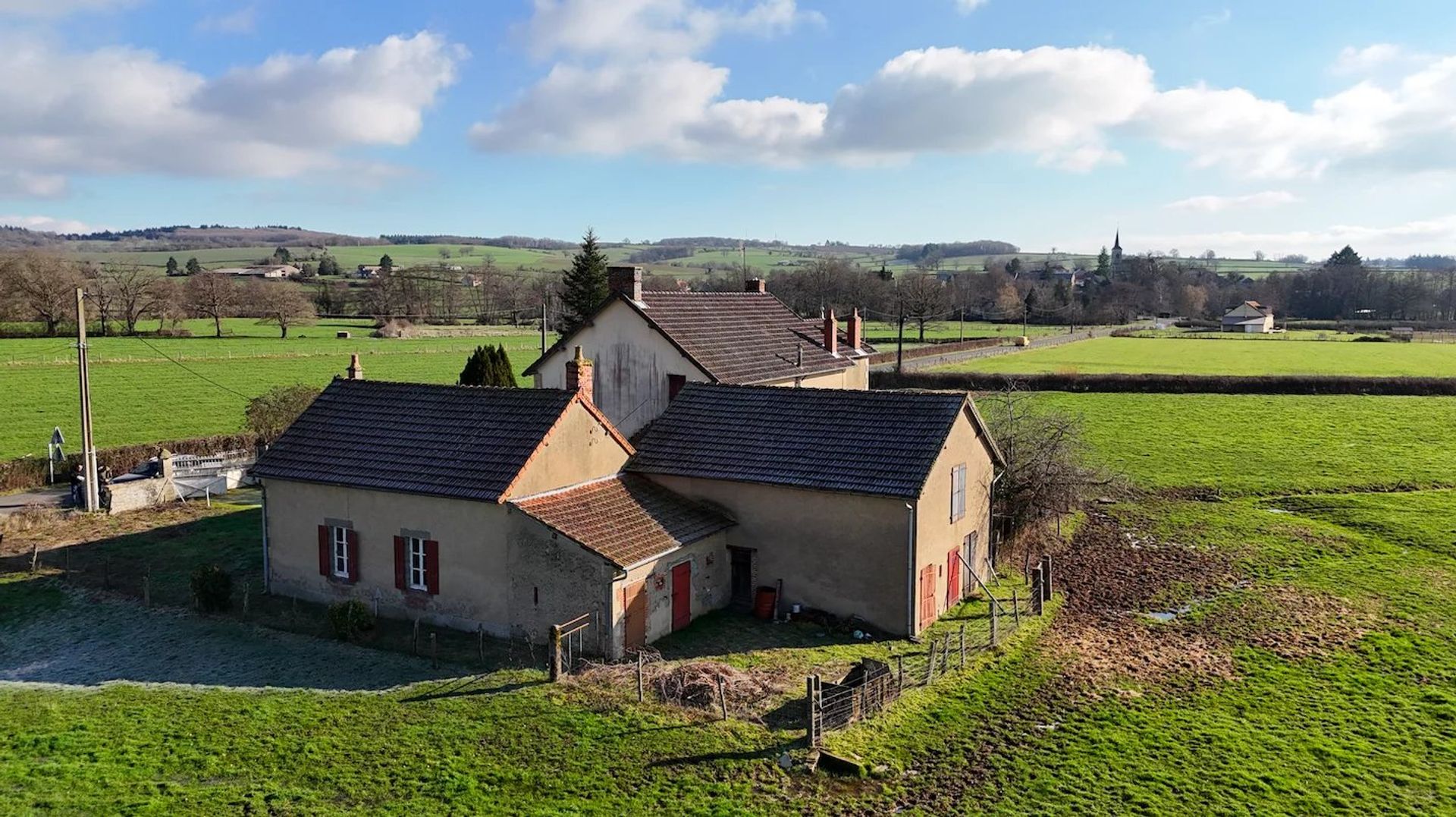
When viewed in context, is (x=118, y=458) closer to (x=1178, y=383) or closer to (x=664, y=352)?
(x=664, y=352)

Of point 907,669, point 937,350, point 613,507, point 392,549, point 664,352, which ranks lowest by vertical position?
point 907,669

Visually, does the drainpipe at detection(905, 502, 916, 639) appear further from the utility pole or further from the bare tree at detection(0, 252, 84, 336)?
the bare tree at detection(0, 252, 84, 336)

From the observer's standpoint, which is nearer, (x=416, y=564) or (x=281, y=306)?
(x=416, y=564)

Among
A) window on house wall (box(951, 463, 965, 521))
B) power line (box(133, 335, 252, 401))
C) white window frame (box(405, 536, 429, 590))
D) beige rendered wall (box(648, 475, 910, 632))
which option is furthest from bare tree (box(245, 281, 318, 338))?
window on house wall (box(951, 463, 965, 521))

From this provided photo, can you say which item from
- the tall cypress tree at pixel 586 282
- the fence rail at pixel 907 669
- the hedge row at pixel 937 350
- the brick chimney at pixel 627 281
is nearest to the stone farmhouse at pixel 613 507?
the fence rail at pixel 907 669

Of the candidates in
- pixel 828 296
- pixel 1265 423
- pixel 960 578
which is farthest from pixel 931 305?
pixel 960 578

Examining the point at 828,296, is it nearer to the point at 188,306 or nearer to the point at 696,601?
the point at 188,306

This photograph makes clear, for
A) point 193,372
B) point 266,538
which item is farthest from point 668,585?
point 193,372
